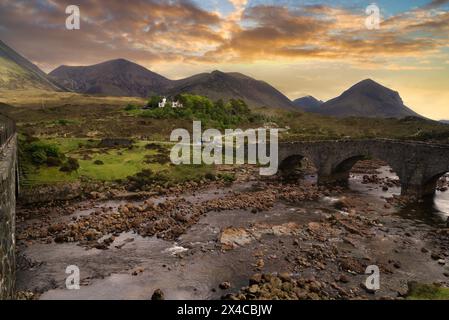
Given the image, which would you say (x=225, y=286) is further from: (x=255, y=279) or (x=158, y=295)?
(x=158, y=295)

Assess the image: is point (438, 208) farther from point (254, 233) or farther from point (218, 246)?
point (218, 246)

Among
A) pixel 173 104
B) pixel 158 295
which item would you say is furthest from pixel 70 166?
pixel 173 104

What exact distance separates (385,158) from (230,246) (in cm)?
3156

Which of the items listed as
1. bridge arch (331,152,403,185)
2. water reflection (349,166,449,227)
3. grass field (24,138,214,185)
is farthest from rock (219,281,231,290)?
bridge arch (331,152,403,185)

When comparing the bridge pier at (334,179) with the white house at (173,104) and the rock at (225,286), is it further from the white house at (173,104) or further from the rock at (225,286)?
the white house at (173,104)

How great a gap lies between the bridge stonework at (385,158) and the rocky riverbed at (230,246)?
4177mm

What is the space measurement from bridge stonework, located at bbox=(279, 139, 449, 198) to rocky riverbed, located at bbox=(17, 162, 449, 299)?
4.18 m

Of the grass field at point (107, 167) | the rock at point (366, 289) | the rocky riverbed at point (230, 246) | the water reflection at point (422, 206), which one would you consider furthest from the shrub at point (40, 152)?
the water reflection at point (422, 206)

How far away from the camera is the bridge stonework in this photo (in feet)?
142

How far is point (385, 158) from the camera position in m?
49.5

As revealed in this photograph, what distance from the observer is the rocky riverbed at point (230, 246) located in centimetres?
2247

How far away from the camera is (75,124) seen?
345ft

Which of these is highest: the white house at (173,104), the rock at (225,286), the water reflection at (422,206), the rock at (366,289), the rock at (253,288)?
the white house at (173,104)
